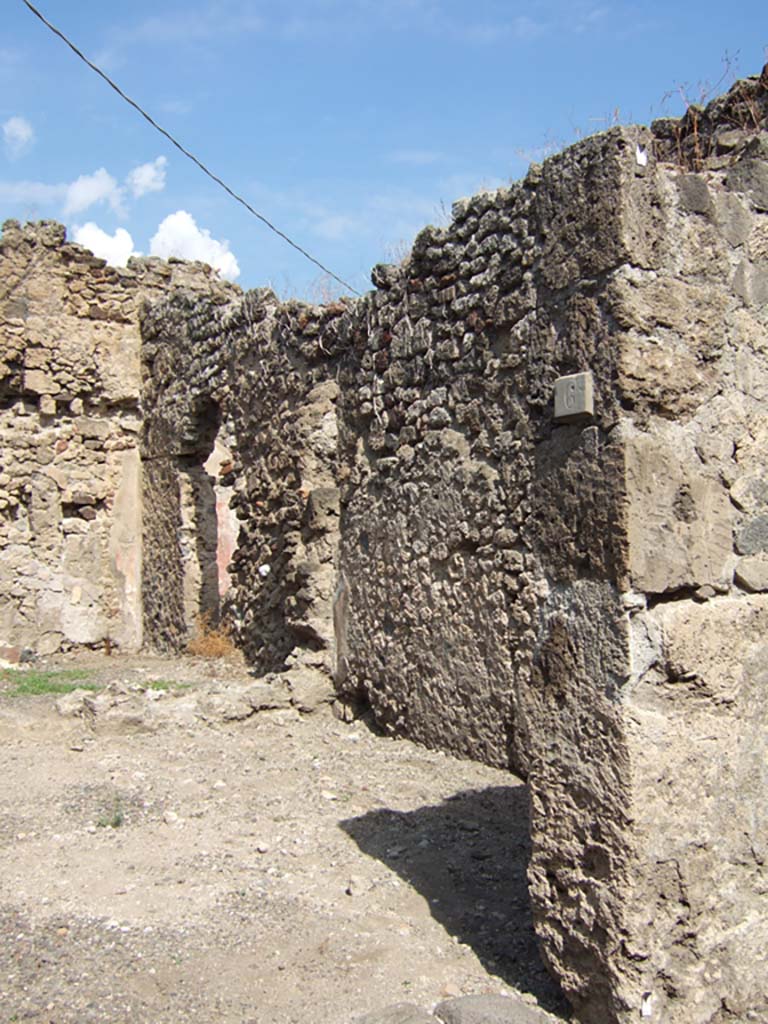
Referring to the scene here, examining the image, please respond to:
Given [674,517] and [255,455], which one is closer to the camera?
[674,517]

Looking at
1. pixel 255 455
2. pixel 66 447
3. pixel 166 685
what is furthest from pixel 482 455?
pixel 66 447

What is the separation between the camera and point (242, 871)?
12.4 ft

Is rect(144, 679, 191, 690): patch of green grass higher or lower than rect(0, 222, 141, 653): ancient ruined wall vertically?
lower

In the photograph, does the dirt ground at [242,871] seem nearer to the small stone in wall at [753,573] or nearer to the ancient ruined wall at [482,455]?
the ancient ruined wall at [482,455]

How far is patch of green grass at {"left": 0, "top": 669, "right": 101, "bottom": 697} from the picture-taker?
6.97 metres

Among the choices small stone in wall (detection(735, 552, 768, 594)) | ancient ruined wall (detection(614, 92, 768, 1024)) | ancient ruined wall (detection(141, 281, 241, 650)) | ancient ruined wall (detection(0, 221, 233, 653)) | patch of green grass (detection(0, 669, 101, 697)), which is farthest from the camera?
ancient ruined wall (detection(0, 221, 233, 653))

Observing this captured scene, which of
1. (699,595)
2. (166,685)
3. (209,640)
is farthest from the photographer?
(209,640)

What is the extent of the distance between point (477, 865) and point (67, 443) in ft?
22.5

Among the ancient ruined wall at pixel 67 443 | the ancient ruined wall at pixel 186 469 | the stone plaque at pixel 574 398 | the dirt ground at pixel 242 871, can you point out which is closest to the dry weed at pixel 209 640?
the ancient ruined wall at pixel 186 469

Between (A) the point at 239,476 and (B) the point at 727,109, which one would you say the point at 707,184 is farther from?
(A) the point at 239,476

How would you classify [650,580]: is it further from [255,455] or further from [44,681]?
[44,681]

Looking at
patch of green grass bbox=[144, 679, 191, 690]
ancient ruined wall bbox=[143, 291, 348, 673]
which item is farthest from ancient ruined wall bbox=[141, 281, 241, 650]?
patch of green grass bbox=[144, 679, 191, 690]

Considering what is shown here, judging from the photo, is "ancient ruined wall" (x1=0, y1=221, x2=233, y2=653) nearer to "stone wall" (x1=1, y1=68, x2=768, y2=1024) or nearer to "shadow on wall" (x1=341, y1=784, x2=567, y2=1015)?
"shadow on wall" (x1=341, y1=784, x2=567, y2=1015)

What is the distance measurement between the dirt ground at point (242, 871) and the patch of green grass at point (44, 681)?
1100mm
